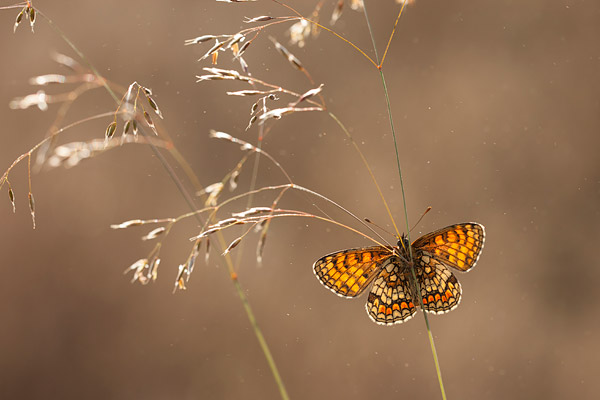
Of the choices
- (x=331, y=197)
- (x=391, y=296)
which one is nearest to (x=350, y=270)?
(x=391, y=296)

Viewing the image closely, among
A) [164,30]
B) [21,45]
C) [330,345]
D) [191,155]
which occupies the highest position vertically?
[164,30]

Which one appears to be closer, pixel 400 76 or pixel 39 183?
pixel 400 76

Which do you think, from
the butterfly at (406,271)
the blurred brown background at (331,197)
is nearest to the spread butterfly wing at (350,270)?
the butterfly at (406,271)

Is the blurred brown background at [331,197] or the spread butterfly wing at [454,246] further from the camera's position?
the blurred brown background at [331,197]

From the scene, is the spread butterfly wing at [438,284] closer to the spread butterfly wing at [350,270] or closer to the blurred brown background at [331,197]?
the spread butterfly wing at [350,270]

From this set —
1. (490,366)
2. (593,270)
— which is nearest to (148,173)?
(490,366)

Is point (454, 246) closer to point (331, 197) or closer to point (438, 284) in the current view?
point (438, 284)

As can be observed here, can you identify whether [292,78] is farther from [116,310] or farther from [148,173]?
[116,310]
